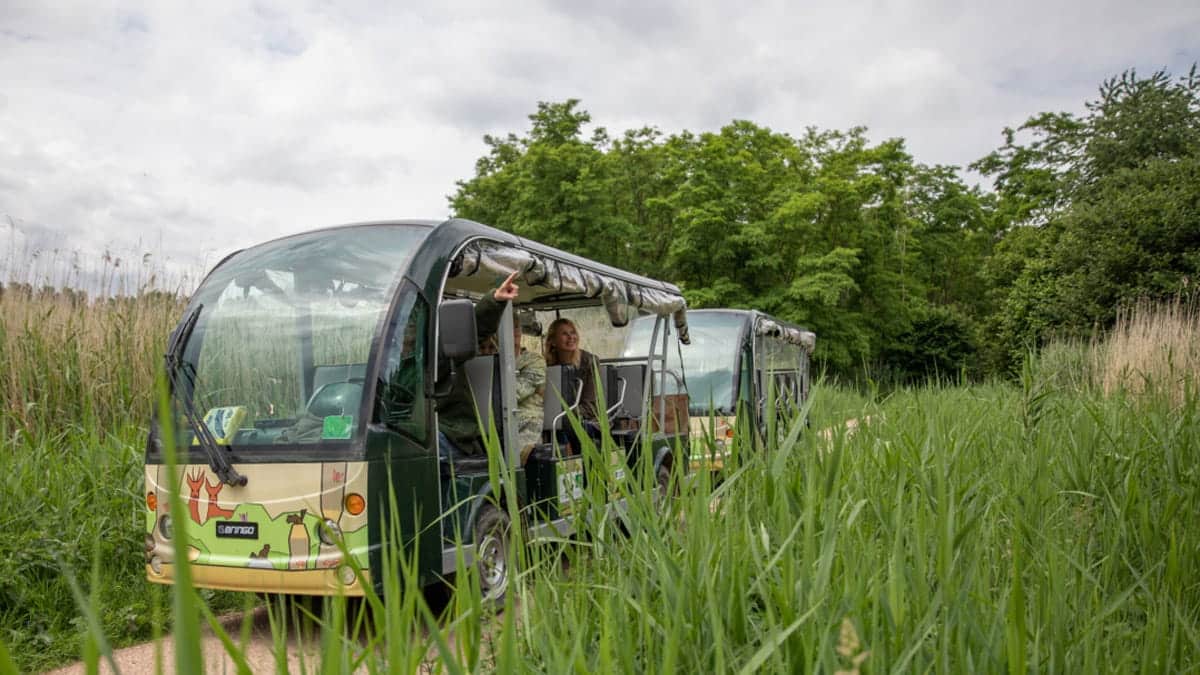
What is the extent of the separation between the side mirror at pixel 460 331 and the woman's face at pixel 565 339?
9.62 feet

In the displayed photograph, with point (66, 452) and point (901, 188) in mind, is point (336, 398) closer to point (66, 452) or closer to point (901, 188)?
point (66, 452)

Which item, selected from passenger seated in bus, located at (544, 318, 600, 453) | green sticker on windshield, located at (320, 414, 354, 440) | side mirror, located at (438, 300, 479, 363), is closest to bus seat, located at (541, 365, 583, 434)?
passenger seated in bus, located at (544, 318, 600, 453)

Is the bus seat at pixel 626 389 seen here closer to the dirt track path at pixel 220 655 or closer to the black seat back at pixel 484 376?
the black seat back at pixel 484 376

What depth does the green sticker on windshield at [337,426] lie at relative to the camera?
465 centimetres

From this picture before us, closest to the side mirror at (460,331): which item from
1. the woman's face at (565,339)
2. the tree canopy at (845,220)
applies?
the woman's face at (565,339)

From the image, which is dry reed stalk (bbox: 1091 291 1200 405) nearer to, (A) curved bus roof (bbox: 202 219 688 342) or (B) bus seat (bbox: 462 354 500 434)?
(A) curved bus roof (bbox: 202 219 688 342)

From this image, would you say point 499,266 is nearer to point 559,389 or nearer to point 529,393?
point 529,393

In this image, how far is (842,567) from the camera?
2.26 meters

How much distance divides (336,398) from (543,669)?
3096mm

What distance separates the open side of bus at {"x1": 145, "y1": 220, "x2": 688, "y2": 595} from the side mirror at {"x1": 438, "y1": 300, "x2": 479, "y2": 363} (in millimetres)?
29

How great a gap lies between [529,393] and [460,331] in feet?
5.93

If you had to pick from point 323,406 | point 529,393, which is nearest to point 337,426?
point 323,406

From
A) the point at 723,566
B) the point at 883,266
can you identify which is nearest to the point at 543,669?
the point at 723,566

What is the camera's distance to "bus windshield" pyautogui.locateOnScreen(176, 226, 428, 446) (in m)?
4.82
